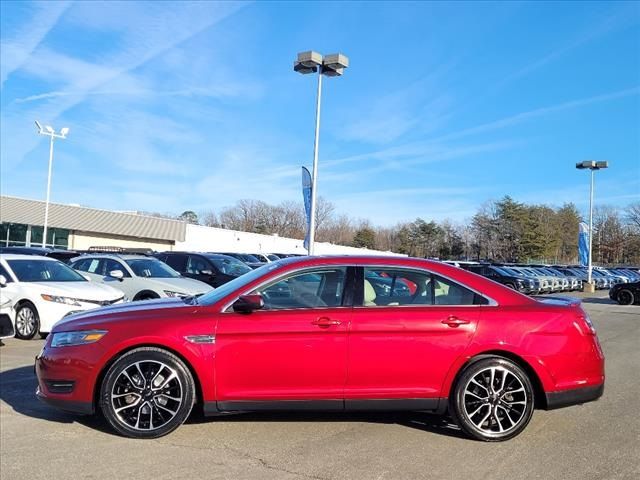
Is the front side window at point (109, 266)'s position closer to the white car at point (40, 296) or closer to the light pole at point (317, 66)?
the white car at point (40, 296)

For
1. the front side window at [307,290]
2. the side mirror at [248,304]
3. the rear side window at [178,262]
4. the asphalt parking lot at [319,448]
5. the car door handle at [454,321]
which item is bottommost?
the asphalt parking lot at [319,448]

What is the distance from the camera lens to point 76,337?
4992mm

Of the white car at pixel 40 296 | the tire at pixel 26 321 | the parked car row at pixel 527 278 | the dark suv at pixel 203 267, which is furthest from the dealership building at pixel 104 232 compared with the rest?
the tire at pixel 26 321

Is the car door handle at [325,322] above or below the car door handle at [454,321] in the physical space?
below

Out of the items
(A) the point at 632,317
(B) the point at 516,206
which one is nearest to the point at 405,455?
(A) the point at 632,317

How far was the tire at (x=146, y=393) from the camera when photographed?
4.84 m

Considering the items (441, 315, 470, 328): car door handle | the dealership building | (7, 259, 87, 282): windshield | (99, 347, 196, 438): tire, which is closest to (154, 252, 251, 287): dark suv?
(7, 259, 87, 282): windshield

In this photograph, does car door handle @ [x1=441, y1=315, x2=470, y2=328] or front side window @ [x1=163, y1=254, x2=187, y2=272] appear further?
front side window @ [x1=163, y1=254, x2=187, y2=272]

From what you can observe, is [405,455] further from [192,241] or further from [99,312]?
[192,241]

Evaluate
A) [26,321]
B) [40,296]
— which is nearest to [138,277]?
[40,296]

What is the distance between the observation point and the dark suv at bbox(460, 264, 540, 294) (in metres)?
29.4

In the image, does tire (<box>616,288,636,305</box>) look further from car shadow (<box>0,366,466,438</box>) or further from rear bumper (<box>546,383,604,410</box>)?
car shadow (<box>0,366,466,438</box>)

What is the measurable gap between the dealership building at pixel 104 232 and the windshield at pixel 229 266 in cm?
2978

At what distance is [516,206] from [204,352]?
311 feet
